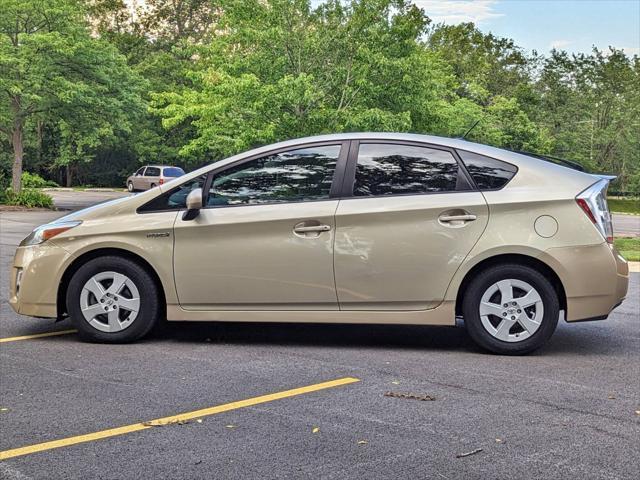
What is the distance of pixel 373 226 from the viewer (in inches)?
236

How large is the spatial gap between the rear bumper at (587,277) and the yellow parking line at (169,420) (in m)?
1.90

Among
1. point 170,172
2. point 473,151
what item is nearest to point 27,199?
point 170,172

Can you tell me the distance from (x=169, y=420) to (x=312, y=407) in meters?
0.85

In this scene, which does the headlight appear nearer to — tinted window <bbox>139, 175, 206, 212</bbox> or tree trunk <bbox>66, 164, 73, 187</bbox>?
tinted window <bbox>139, 175, 206, 212</bbox>

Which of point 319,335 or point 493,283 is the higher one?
point 493,283

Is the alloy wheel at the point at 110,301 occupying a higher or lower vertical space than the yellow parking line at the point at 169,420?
higher

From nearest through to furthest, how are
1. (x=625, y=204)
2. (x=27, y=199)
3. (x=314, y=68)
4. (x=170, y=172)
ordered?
(x=314, y=68), (x=27, y=199), (x=170, y=172), (x=625, y=204)

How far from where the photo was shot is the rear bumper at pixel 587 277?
5.87 m

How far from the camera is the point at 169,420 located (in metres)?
4.26

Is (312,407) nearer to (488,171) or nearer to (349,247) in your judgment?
(349,247)

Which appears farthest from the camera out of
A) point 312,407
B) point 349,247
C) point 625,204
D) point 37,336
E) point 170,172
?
point 625,204

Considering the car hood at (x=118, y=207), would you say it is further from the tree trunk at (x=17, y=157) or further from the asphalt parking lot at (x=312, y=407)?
the tree trunk at (x=17, y=157)

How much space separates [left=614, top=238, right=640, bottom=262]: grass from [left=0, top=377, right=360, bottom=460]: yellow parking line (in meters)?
10.5

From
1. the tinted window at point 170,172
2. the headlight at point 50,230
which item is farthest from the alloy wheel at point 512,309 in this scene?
the tinted window at point 170,172
